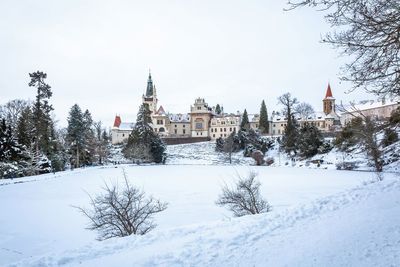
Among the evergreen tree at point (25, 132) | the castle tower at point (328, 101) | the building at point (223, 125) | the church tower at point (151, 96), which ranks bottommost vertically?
the evergreen tree at point (25, 132)

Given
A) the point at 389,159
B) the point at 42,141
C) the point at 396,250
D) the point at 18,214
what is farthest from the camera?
the point at 42,141

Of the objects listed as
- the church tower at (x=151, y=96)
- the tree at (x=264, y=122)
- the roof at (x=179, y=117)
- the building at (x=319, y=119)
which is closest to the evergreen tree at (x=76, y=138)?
the tree at (x=264, y=122)

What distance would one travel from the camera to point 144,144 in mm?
46812

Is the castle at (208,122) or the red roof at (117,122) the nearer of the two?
the castle at (208,122)

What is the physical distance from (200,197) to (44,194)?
1009 centimetres

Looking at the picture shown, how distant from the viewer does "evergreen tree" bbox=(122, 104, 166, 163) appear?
45.5 metres

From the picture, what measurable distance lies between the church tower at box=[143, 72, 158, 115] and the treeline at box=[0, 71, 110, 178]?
1813 inches

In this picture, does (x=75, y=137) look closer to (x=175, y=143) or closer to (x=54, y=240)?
(x=175, y=143)

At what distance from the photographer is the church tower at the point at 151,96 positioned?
318 ft

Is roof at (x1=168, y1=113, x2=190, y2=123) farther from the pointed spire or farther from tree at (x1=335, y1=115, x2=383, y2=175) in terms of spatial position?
tree at (x1=335, y1=115, x2=383, y2=175)

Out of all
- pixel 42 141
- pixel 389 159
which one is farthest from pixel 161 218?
pixel 42 141

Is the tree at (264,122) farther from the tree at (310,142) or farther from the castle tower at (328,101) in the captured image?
the tree at (310,142)

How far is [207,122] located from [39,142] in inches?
2015

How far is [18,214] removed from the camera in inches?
571
